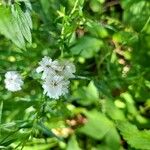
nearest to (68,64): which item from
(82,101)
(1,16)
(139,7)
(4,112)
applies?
(1,16)

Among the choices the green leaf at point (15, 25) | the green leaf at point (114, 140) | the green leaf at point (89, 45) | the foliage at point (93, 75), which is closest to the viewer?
the green leaf at point (15, 25)

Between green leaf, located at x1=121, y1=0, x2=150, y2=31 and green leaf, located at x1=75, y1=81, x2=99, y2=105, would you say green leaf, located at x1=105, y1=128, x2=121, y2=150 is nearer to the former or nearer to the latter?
green leaf, located at x1=75, y1=81, x2=99, y2=105

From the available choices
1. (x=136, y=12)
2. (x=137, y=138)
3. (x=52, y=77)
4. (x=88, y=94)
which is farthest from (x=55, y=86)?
(x=136, y=12)

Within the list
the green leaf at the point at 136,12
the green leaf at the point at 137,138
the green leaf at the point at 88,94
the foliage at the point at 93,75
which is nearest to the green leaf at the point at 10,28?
the foliage at the point at 93,75

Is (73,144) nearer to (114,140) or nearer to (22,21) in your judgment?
(114,140)

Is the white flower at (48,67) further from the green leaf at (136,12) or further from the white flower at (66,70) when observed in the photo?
the green leaf at (136,12)

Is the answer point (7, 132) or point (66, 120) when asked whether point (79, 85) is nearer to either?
point (66, 120)

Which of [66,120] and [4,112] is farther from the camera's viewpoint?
[66,120]
